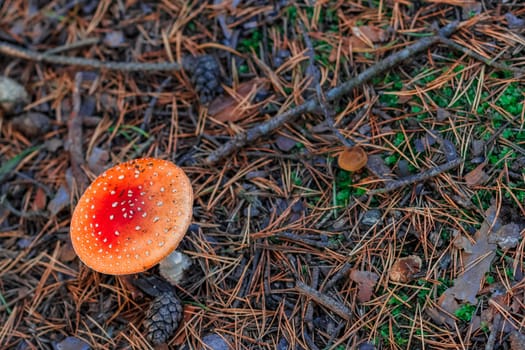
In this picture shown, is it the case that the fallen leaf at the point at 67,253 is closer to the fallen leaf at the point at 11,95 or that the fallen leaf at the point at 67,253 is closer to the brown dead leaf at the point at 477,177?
the fallen leaf at the point at 11,95

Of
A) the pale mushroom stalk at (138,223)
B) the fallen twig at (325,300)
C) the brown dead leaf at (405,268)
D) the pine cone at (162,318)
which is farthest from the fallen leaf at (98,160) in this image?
the brown dead leaf at (405,268)

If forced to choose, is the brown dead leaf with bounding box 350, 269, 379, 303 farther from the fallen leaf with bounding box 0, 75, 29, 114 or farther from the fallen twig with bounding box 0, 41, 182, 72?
the fallen leaf with bounding box 0, 75, 29, 114

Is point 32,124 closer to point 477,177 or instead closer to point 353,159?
point 353,159

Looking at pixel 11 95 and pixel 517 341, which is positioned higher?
pixel 11 95

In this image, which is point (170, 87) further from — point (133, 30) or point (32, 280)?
point (32, 280)

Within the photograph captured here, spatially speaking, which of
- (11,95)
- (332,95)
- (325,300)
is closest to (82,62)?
(11,95)

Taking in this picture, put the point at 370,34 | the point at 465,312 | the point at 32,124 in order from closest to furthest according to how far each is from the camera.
Result: the point at 465,312
the point at 370,34
the point at 32,124
